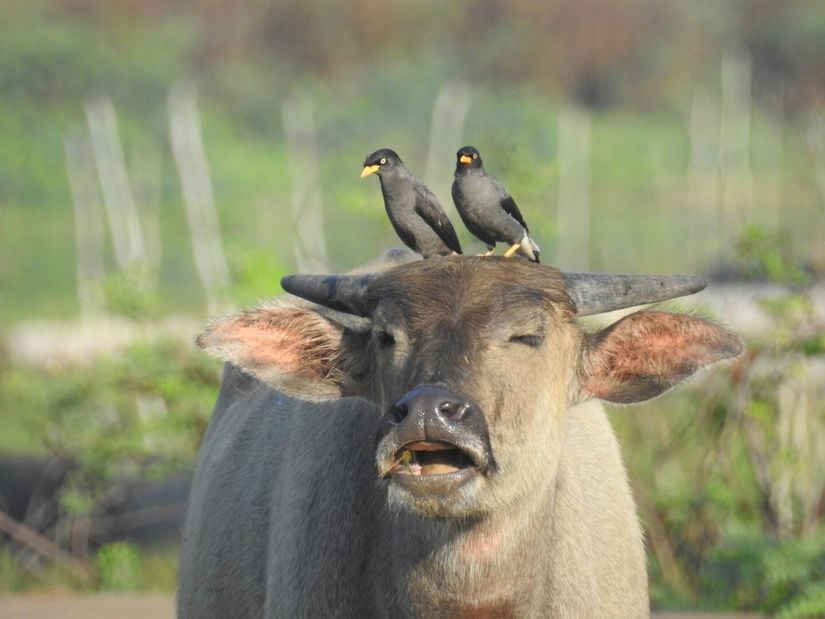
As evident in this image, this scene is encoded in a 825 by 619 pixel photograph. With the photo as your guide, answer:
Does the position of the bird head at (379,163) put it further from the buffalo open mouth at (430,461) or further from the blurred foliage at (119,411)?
the blurred foliage at (119,411)

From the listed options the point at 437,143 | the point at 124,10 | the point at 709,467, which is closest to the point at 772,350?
the point at 709,467

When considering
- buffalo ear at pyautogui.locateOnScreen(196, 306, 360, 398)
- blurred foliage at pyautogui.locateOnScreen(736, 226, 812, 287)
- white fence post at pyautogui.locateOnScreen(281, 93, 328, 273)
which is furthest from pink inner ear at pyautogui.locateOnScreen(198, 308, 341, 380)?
white fence post at pyautogui.locateOnScreen(281, 93, 328, 273)

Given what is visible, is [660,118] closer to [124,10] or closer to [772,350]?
[124,10]

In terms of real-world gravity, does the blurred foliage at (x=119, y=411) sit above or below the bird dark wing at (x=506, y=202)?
below

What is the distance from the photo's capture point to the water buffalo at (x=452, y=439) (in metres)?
4.53

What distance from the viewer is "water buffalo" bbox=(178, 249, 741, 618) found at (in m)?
4.53

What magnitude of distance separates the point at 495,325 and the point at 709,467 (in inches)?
268

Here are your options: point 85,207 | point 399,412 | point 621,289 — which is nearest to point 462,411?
point 399,412

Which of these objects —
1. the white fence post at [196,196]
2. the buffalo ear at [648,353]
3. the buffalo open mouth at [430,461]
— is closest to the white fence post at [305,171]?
the white fence post at [196,196]

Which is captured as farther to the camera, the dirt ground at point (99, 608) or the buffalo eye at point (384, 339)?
the dirt ground at point (99, 608)

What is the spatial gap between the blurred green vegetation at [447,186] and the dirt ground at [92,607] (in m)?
1.63

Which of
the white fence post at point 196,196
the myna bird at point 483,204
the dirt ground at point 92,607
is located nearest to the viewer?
Result: the myna bird at point 483,204

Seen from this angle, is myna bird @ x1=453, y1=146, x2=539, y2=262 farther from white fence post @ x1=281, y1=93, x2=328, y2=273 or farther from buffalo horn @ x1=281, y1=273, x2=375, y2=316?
white fence post @ x1=281, y1=93, x2=328, y2=273

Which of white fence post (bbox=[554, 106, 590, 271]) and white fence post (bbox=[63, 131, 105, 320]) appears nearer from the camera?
white fence post (bbox=[63, 131, 105, 320])
